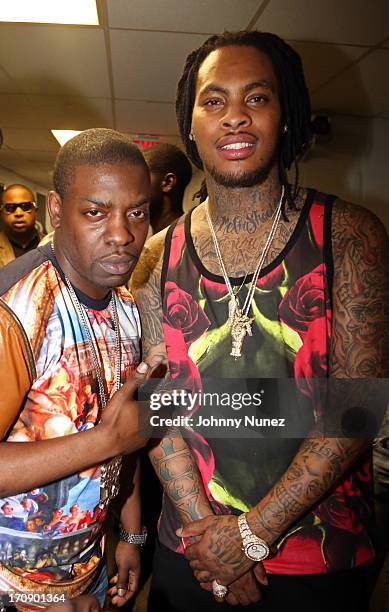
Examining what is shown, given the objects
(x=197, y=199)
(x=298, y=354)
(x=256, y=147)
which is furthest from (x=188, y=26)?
(x=298, y=354)

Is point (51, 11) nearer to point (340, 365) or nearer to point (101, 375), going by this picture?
point (101, 375)

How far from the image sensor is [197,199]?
1078 millimetres

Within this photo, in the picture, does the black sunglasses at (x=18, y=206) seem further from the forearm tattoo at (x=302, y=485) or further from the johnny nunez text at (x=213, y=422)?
the forearm tattoo at (x=302, y=485)

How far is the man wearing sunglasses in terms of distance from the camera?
6.23ft

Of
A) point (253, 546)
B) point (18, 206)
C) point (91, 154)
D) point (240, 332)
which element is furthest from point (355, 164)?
point (18, 206)

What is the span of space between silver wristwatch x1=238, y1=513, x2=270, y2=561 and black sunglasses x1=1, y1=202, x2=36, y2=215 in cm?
169

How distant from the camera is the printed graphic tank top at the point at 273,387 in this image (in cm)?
79

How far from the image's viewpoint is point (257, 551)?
761 millimetres

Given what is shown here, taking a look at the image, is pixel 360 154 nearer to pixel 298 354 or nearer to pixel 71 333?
pixel 298 354

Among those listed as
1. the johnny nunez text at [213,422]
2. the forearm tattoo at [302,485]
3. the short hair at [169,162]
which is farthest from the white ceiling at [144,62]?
the forearm tattoo at [302,485]

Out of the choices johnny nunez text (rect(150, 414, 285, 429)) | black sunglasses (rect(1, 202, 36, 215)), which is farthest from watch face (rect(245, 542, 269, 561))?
black sunglasses (rect(1, 202, 36, 215))

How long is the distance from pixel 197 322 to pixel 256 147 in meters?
0.32

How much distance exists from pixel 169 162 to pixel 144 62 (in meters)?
0.38

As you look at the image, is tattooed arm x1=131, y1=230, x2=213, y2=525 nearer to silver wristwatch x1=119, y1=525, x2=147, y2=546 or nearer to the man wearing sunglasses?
silver wristwatch x1=119, y1=525, x2=147, y2=546
